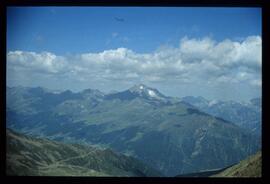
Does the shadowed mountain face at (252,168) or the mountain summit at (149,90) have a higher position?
the mountain summit at (149,90)

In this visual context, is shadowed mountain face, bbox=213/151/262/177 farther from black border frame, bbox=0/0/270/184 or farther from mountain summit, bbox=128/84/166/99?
mountain summit, bbox=128/84/166/99

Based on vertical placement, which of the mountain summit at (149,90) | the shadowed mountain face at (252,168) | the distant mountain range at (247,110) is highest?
the mountain summit at (149,90)

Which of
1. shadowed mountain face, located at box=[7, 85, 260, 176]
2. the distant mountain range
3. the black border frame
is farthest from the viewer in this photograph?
shadowed mountain face, located at box=[7, 85, 260, 176]

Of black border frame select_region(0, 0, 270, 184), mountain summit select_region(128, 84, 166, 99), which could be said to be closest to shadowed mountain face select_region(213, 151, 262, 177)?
black border frame select_region(0, 0, 270, 184)

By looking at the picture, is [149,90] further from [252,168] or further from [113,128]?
[113,128]

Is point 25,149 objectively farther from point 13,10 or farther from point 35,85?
point 13,10

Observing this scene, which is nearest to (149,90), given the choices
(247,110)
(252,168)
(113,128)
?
(247,110)

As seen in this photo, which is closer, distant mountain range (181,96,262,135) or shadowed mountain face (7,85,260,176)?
distant mountain range (181,96,262,135)

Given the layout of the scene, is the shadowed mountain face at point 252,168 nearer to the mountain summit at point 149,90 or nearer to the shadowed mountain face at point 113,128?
the shadowed mountain face at point 113,128
